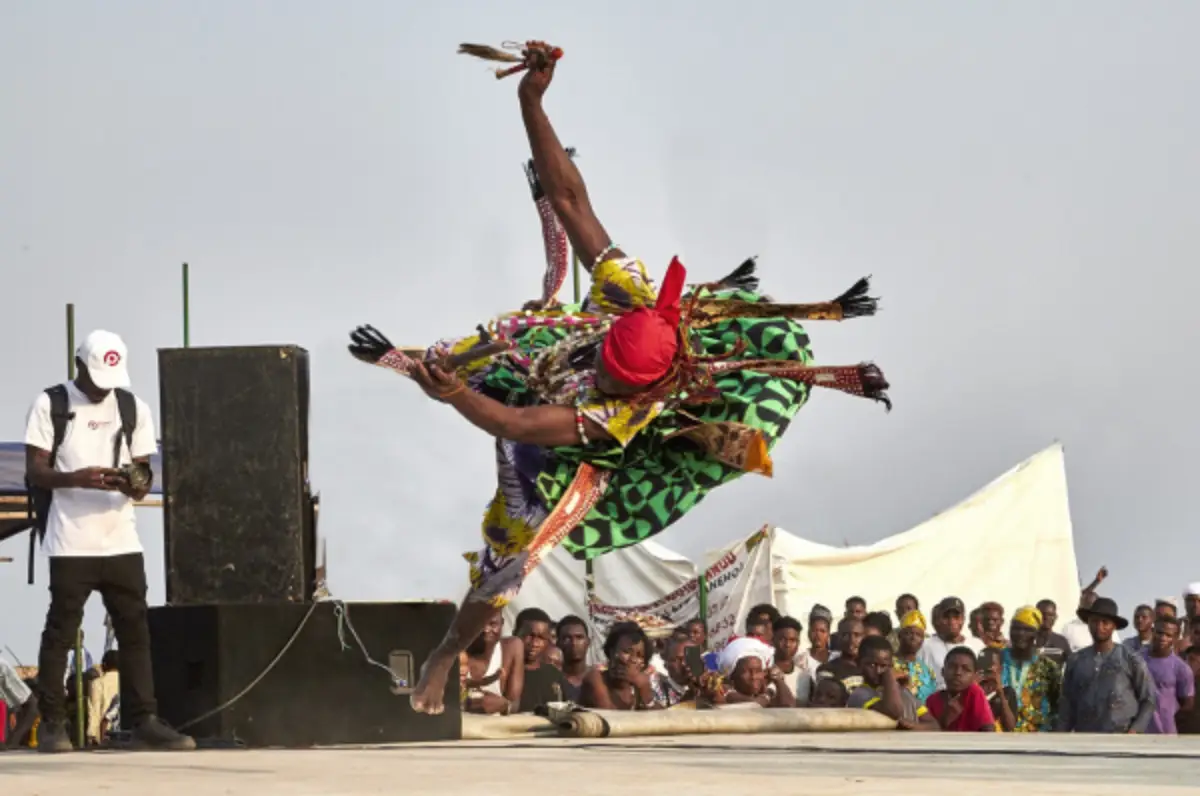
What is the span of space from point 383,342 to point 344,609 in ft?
7.94

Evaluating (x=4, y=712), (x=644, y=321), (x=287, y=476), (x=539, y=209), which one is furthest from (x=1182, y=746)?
(x=4, y=712)

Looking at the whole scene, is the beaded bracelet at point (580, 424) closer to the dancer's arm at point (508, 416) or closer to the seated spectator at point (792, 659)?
the dancer's arm at point (508, 416)

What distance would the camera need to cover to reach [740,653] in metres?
9.96

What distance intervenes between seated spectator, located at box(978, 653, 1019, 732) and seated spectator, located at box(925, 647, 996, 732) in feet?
0.91

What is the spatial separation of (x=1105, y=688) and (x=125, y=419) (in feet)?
15.5

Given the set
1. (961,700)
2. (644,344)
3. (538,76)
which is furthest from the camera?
(961,700)

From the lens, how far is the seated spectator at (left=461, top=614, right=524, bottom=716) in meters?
9.60

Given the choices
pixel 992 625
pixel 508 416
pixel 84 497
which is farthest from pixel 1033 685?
pixel 508 416

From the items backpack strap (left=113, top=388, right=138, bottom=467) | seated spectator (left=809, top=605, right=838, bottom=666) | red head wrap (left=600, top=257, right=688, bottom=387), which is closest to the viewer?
red head wrap (left=600, top=257, right=688, bottom=387)

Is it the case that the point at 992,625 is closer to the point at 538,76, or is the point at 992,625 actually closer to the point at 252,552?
the point at 252,552

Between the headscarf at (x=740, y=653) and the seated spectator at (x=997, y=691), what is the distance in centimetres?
107

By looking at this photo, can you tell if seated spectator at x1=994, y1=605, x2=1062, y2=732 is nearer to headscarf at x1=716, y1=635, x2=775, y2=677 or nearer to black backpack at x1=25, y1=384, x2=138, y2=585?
headscarf at x1=716, y1=635, x2=775, y2=677

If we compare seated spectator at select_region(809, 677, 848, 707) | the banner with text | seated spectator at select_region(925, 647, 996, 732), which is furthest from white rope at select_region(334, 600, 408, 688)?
the banner with text

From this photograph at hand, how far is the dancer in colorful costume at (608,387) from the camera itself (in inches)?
234
